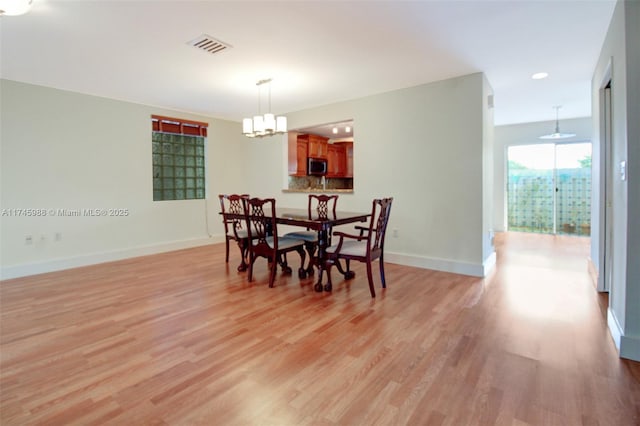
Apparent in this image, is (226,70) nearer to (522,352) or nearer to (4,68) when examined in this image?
(4,68)

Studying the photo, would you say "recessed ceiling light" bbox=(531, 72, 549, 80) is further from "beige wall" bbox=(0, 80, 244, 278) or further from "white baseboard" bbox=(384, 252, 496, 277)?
"beige wall" bbox=(0, 80, 244, 278)

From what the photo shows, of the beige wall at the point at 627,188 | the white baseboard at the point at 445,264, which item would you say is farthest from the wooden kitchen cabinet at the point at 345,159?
the beige wall at the point at 627,188

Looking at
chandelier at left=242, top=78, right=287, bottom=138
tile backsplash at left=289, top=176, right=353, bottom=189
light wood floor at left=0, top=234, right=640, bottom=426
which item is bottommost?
light wood floor at left=0, top=234, right=640, bottom=426

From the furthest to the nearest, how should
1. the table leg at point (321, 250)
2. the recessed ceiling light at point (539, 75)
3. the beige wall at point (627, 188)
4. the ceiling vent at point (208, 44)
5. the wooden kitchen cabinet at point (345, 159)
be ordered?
the wooden kitchen cabinet at point (345, 159) → the recessed ceiling light at point (539, 75) → the table leg at point (321, 250) → the ceiling vent at point (208, 44) → the beige wall at point (627, 188)

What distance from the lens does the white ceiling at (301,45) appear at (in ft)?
8.25

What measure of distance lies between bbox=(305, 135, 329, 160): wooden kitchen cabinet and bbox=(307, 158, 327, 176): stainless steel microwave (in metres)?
0.10

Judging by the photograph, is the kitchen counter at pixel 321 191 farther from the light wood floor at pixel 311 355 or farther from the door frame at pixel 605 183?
the door frame at pixel 605 183

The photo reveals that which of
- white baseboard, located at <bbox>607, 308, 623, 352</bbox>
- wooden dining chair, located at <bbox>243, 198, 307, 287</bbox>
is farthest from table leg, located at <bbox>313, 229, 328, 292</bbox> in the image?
white baseboard, located at <bbox>607, 308, 623, 352</bbox>

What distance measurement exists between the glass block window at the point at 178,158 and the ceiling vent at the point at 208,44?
285 cm

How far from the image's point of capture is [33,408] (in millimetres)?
1639

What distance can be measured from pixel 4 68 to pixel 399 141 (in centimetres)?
482

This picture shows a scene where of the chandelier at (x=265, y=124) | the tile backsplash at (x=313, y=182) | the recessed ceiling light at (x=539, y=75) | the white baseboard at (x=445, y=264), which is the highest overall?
the recessed ceiling light at (x=539, y=75)

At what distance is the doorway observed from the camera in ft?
22.5

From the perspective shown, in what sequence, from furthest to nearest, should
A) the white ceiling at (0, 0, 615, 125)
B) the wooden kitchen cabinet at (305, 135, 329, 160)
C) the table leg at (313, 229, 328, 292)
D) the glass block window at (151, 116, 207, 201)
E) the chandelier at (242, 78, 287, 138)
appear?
the wooden kitchen cabinet at (305, 135, 329, 160)
the glass block window at (151, 116, 207, 201)
the chandelier at (242, 78, 287, 138)
the table leg at (313, 229, 328, 292)
the white ceiling at (0, 0, 615, 125)
